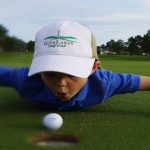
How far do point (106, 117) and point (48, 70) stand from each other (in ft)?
2.24

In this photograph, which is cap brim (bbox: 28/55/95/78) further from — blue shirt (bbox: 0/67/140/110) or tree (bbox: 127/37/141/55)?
tree (bbox: 127/37/141/55)

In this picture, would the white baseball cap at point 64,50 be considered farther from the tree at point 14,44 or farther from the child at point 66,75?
the tree at point 14,44

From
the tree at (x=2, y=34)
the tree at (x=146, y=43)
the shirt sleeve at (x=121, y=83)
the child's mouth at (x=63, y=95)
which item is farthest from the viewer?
the tree at (x=146, y=43)

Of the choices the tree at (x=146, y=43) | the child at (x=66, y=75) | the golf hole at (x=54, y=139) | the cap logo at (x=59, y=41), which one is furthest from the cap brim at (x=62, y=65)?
the tree at (x=146, y=43)

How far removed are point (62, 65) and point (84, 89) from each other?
62 centimetres

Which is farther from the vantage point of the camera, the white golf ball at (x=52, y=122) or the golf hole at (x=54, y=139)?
the white golf ball at (x=52, y=122)

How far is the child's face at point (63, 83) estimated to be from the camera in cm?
337

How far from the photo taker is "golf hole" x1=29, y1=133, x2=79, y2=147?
2.85 m

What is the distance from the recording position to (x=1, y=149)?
8.50ft

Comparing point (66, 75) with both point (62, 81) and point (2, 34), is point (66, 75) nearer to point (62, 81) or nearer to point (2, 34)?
point (62, 81)

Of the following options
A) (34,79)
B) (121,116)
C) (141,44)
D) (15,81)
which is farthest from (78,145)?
(141,44)

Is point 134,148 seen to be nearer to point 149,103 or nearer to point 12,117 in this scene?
point 12,117

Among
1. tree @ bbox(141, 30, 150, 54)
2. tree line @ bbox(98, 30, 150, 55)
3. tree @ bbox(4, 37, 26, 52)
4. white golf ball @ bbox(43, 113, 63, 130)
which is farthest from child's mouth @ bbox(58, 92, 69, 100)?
tree line @ bbox(98, 30, 150, 55)

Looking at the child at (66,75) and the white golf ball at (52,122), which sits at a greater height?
the child at (66,75)
